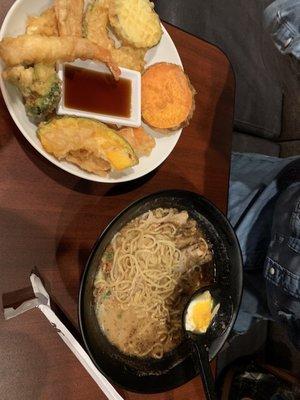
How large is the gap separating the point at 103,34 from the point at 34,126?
39cm

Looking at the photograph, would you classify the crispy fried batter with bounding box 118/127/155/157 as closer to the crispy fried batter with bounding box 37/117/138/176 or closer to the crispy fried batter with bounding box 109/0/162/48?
the crispy fried batter with bounding box 37/117/138/176

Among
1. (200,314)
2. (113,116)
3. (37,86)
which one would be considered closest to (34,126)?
(37,86)

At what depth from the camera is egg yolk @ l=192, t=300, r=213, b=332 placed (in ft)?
5.31

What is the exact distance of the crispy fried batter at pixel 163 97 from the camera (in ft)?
5.43

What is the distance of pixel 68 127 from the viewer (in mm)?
1434

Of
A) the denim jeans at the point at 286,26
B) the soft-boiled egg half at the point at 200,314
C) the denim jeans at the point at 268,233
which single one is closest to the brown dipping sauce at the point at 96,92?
the denim jeans at the point at 286,26

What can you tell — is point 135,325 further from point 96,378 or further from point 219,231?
point 219,231

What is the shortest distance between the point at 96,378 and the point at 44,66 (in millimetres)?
945

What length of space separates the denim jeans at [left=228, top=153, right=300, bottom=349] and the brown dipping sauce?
77 centimetres

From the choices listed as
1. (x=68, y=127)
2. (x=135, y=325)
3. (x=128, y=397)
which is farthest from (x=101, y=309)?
(x=68, y=127)

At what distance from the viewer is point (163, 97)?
5.45 feet

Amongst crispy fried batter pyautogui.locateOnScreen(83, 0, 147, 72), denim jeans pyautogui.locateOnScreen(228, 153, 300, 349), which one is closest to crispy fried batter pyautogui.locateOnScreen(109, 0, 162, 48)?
crispy fried batter pyautogui.locateOnScreen(83, 0, 147, 72)

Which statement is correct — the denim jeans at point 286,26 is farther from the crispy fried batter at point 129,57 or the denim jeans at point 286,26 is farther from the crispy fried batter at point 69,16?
the crispy fried batter at point 69,16

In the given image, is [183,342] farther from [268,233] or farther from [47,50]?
[47,50]
